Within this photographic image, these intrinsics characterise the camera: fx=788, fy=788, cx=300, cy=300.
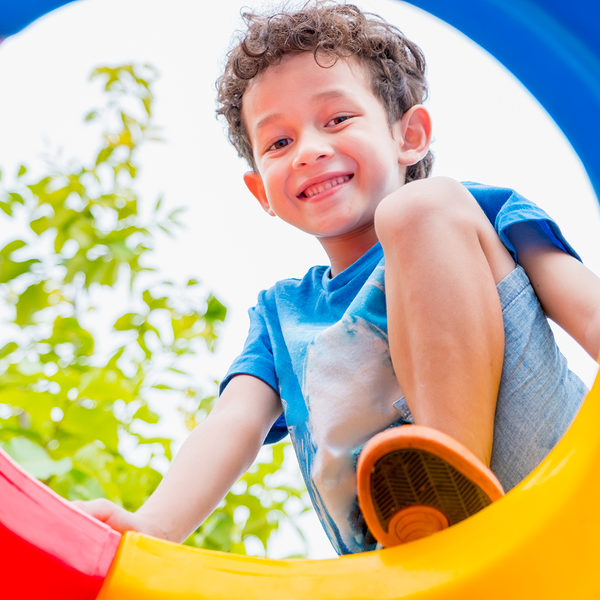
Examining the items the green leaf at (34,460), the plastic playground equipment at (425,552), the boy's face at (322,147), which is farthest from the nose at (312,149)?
the green leaf at (34,460)

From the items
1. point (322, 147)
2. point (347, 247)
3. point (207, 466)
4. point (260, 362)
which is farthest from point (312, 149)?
point (207, 466)

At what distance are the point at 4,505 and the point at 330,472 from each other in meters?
0.35

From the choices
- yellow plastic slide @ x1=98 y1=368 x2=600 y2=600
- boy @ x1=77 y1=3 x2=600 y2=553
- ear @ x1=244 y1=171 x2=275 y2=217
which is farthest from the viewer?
ear @ x1=244 y1=171 x2=275 y2=217

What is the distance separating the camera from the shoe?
0.55 m

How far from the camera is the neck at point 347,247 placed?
1.03 metres

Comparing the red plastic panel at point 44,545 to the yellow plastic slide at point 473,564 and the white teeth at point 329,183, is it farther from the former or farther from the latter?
the white teeth at point 329,183

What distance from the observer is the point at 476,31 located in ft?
2.39

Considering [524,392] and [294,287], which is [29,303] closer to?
[294,287]

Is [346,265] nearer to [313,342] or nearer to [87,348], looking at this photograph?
[313,342]

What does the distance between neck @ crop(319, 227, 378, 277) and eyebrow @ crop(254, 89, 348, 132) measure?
171 mm

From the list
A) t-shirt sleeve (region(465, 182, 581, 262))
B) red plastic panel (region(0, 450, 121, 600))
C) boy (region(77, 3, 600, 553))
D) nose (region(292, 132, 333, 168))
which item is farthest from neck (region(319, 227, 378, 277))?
red plastic panel (region(0, 450, 121, 600))

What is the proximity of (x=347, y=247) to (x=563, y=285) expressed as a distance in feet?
1.19

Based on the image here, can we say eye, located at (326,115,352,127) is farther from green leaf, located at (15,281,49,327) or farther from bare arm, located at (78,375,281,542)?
green leaf, located at (15,281,49,327)

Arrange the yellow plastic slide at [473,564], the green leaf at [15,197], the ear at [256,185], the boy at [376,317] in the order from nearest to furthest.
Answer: the yellow plastic slide at [473,564] < the boy at [376,317] < the ear at [256,185] < the green leaf at [15,197]
